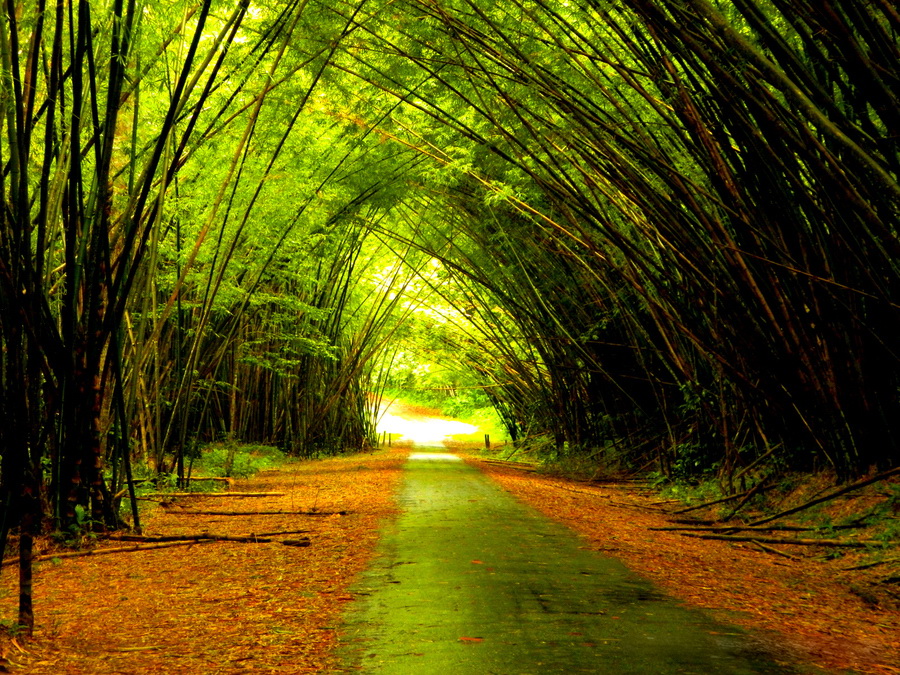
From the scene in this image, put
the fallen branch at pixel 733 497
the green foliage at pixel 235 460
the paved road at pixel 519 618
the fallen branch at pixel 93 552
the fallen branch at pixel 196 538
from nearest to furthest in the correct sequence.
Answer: the paved road at pixel 519 618, the fallen branch at pixel 93 552, the fallen branch at pixel 196 538, the fallen branch at pixel 733 497, the green foliage at pixel 235 460

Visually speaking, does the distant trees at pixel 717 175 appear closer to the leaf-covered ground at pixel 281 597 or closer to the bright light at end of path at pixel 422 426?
the leaf-covered ground at pixel 281 597

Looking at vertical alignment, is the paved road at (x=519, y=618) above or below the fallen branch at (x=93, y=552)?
below

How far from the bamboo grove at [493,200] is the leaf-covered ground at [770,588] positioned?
0.93 m

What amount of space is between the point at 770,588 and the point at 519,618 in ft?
3.67

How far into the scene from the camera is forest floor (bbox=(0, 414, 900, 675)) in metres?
2.01

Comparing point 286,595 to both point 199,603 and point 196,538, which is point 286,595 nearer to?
point 199,603

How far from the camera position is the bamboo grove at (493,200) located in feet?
9.25

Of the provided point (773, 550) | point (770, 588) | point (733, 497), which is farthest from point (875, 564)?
point (733, 497)

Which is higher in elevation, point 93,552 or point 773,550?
point 93,552

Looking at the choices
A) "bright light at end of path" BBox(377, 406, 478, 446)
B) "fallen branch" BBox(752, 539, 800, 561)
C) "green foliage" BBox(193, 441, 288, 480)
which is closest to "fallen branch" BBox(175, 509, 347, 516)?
"green foliage" BBox(193, 441, 288, 480)

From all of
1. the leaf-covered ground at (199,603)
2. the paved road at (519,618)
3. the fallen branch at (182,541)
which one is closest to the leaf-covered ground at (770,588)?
the paved road at (519,618)

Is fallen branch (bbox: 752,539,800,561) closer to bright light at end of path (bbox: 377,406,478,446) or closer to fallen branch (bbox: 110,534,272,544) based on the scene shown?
fallen branch (bbox: 110,534,272,544)

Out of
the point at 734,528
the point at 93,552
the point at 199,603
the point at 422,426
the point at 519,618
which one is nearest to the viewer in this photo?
the point at 519,618

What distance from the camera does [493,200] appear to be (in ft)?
21.2
